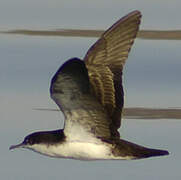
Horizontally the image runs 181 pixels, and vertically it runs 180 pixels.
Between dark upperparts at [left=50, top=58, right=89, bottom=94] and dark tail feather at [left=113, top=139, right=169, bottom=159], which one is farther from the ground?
dark upperparts at [left=50, top=58, right=89, bottom=94]

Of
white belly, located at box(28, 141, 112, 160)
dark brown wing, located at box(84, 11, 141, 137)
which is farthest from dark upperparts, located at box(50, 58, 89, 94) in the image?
white belly, located at box(28, 141, 112, 160)

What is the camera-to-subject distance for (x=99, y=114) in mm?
7922

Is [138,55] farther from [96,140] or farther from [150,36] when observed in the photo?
[96,140]

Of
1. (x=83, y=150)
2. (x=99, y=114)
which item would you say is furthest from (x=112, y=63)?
(x=83, y=150)

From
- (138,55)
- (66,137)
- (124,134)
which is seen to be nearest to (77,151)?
(66,137)

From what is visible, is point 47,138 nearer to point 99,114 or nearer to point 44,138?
point 44,138

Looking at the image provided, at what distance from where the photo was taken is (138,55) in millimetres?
11508

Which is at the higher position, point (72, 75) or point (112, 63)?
point (72, 75)

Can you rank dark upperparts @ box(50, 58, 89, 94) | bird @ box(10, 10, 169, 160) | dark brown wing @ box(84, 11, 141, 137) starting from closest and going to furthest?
dark upperparts @ box(50, 58, 89, 94) < bird @ box(10, 10, 169, 160) < dark brown wing @ box(84, 11, 141, 137)

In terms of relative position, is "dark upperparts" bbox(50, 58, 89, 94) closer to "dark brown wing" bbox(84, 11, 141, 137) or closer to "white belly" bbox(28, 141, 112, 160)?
"dark brown wing" bbox(84, 11, 141, 137)

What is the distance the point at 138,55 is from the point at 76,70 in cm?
426

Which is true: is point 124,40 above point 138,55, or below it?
above

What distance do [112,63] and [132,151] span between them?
Result: 2.02 ft

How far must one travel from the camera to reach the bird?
308 inches
